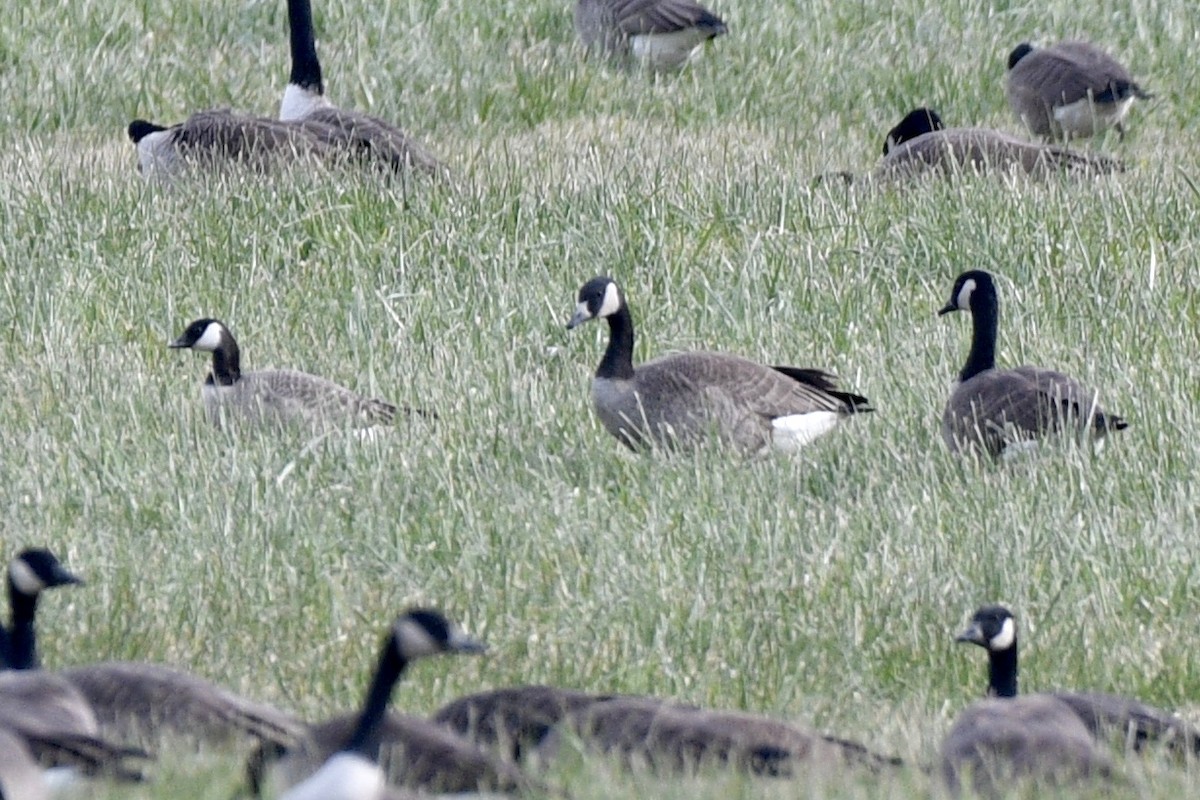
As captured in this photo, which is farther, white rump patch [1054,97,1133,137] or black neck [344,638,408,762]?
white rump patch [1054,97,1133,137]

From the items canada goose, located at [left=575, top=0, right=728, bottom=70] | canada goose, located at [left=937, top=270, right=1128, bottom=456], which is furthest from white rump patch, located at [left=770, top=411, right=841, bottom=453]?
canada goose, located at [left=575, top=0, right=728, bottom=70]

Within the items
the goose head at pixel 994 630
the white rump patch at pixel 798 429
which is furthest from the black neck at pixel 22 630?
the white rump patch at pixel 798 429

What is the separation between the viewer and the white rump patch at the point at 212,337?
8.40 metres

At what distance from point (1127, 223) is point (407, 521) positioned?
5075 millimetres

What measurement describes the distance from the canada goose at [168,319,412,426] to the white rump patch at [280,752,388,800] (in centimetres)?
411

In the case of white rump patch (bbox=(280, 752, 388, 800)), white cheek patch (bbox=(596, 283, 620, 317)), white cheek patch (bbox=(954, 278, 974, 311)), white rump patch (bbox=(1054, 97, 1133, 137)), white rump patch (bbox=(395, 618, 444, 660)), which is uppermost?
white rump patch (bbox=(1054, 97, 1133, 137))

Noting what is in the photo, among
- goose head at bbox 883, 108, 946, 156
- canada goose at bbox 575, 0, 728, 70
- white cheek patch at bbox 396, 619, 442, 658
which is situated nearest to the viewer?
white cheek patch at bbox 396, 619, 442, 658

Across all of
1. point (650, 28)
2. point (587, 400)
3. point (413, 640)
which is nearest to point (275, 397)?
point (587, 400)

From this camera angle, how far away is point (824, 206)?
35.9 feet

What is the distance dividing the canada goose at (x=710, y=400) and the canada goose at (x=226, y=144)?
432 centimetres

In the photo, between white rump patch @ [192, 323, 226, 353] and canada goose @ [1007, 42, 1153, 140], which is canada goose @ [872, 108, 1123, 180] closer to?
canada goose @ [1007, 42, 1153, 140]

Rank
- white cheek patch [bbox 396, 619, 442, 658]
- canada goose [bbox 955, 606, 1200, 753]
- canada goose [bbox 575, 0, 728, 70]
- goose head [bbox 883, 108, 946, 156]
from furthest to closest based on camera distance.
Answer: canada goose [bbox 575, 0, 728, 70] < goose head [bbox 883, 108, 946, 156] < canada goose [bbox 955, 606, 1200, 753] < white cheek patch [bbox 396, 619, 442, 658]

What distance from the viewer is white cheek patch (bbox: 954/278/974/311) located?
8336 millimetres

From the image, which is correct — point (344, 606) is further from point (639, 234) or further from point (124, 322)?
point (639, 234)
